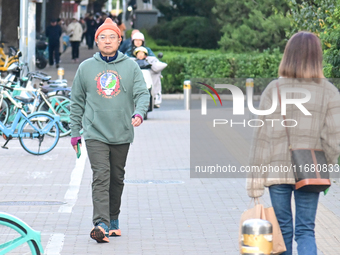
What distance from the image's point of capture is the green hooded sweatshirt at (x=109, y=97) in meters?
6.31

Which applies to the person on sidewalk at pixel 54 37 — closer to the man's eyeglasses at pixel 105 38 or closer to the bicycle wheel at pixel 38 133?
the bicycle wheel at pixel 38 133

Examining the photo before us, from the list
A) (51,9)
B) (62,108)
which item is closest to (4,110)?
(62,108)

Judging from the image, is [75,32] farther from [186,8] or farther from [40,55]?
[186,8]

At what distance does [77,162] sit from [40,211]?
3.56m

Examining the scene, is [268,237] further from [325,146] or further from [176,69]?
[176,69]

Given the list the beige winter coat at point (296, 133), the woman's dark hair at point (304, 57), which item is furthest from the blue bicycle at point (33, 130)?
the woman's dark hair at point (304, 57)

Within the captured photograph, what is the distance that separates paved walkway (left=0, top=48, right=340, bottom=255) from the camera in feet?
20.6

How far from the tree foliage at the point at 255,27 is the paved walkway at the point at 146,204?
14790 mm

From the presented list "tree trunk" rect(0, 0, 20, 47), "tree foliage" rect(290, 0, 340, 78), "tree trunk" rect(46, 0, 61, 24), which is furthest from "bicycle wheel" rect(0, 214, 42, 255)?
"tree trunk" rect(46, 0, 61, 24)

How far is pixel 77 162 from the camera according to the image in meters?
11.1

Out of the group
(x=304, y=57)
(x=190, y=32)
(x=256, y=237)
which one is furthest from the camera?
(x=190, y=32)

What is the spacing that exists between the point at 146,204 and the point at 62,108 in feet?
20.6

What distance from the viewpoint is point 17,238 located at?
4.46m

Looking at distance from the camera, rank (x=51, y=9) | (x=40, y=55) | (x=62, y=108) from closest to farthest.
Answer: (x=62, y=108)
(x=40, y=55)
(x=51, y=9)
